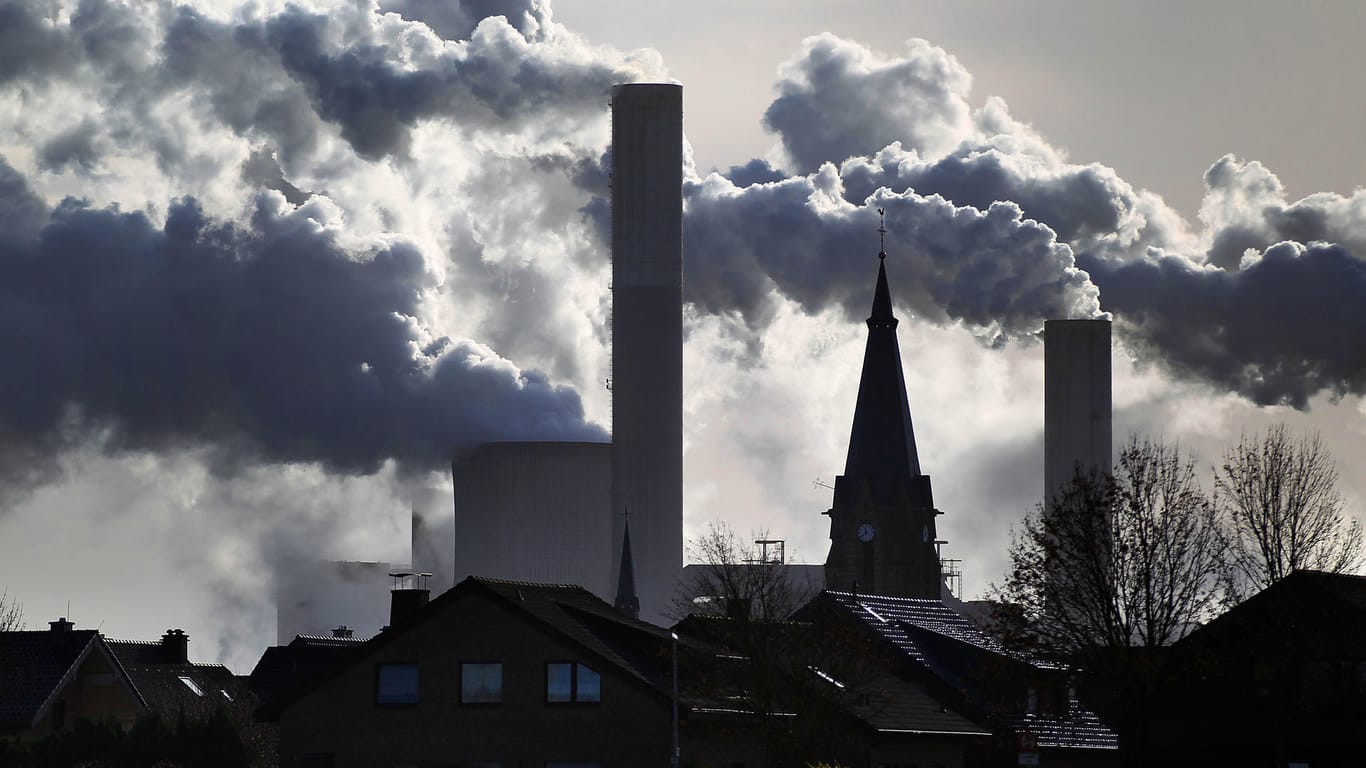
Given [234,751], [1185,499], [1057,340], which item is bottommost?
[234,751]

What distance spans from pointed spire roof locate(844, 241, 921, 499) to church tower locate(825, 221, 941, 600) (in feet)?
0.16

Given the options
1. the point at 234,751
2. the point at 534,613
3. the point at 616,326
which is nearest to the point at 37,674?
the point at 234,751

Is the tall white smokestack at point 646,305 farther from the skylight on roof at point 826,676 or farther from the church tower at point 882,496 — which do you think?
the skylight on roof at point 826,676

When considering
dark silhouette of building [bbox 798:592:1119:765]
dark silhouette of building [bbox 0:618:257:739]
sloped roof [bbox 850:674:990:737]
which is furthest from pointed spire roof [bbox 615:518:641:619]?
sloped roof [bbox 850:674:990:737]

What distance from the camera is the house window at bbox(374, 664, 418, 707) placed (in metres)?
50.2

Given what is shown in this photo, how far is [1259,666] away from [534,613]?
562 inches

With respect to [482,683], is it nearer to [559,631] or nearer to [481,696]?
[481,696]

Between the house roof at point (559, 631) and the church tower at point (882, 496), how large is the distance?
68.3 metres

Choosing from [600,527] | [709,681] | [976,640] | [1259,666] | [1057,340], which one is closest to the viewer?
[1259,666]

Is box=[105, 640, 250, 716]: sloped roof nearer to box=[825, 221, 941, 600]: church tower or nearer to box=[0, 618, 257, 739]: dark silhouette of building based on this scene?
box=[0, 618, 257, 739]: dark silhouette of building

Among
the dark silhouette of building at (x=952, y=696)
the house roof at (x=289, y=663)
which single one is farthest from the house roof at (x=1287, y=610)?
the house roof at (x=289, y=663)

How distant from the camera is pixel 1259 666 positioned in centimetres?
4631

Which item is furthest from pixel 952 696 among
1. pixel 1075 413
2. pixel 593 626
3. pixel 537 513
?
pixel 1075 413

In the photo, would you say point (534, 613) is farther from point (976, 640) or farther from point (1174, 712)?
point (976, 640)
